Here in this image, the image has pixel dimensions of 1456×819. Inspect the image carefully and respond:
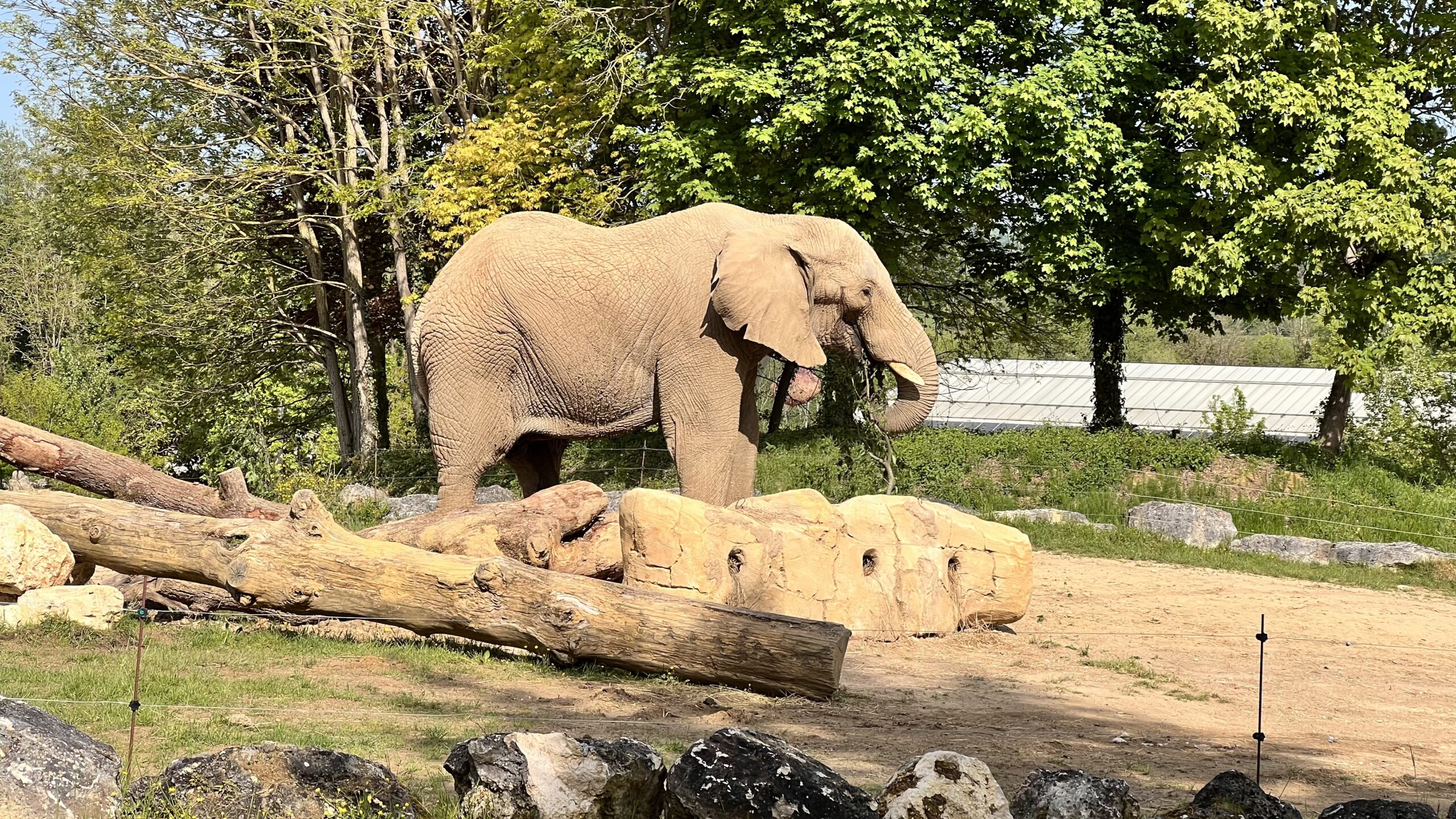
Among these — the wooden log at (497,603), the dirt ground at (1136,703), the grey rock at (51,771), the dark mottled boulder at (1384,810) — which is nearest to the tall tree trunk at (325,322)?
the wooden log at (497,603)

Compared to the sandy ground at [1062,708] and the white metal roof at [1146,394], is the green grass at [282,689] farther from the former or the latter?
the white metal roof at [1146,394]

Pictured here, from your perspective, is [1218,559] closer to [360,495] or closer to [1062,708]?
[1062,708]

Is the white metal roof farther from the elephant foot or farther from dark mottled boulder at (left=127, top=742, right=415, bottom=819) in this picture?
dark mottled boulder at (left=127, top=742, right=415, bottom=819)

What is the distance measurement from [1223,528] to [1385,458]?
5.94 metres

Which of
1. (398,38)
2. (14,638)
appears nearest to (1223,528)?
(14,638)

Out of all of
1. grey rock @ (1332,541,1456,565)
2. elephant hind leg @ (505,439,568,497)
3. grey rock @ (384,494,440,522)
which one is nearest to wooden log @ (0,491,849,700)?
elephant hind leg @ (505,439,568,497)

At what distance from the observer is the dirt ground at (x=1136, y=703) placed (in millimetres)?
8164

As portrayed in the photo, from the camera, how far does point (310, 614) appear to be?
34.6 feet

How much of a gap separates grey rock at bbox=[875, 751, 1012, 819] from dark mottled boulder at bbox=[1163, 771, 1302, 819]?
2.80 ft

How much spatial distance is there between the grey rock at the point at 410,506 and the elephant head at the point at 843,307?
24.4 feet

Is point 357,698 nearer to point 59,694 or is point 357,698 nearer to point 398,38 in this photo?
point 59,694

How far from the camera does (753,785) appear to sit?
234 inches

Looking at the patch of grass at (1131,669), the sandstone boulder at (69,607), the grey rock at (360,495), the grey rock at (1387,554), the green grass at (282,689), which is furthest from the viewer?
the grey rock at (360,495)

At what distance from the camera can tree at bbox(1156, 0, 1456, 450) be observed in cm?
2284
